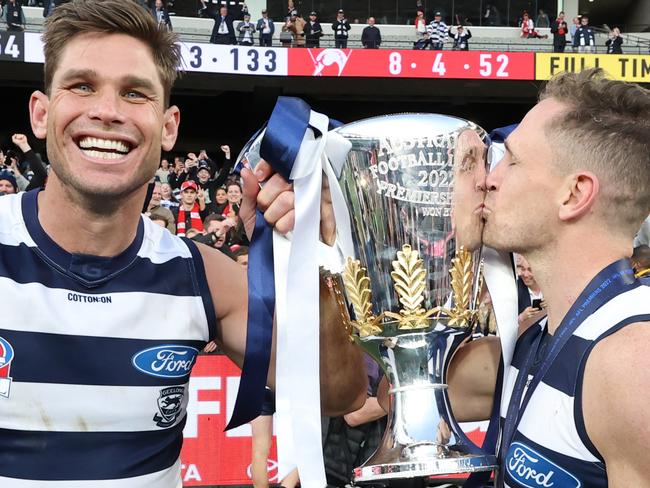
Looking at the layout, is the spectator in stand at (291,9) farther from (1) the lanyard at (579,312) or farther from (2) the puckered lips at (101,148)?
(1) the lanyard at (579,312)

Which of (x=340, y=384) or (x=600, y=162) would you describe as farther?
(x=340, y=384)

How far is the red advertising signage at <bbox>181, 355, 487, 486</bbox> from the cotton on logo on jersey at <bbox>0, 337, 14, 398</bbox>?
3076 millimetres

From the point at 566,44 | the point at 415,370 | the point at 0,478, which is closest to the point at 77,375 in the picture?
the point at 0,478

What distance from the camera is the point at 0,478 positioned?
1.64 meters

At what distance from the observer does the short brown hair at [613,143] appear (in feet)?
5.15

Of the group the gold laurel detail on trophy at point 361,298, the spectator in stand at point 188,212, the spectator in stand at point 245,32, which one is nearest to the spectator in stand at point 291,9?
the spectator in stand at point 245,32

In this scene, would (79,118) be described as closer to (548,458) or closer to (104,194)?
(104,194)

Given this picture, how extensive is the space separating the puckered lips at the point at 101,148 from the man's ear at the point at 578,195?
36.7 inches

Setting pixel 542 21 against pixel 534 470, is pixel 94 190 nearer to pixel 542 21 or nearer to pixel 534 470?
pixel 534 470

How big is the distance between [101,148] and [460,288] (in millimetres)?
818

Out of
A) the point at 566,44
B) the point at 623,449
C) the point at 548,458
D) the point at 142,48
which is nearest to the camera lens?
the point at 623,449

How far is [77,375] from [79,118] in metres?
0.55

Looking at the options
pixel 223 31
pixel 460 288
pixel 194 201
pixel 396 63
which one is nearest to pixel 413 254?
pixel 460 288

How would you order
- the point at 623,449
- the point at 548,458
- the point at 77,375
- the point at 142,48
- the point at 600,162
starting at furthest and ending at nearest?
the point at 142,48 → the point at 77,375 → the point at 600,162 → the point at 548,458 → the point at 623,449
